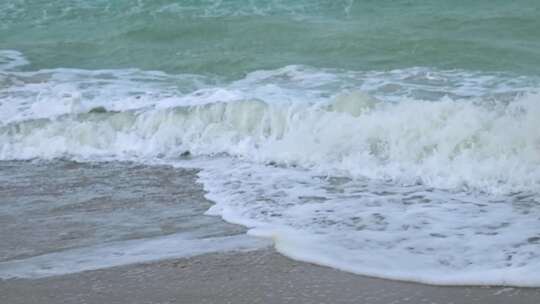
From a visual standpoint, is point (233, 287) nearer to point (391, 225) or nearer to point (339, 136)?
point (391, 225)

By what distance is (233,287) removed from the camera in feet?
13.2

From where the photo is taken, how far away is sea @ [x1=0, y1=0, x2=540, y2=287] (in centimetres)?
470

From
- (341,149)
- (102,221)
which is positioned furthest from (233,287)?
(341,149)

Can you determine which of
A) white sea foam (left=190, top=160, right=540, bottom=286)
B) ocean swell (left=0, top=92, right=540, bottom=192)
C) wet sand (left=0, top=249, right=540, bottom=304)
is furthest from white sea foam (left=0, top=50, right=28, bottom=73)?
wet sand (left=0, top=249, right=540, bottom=304)

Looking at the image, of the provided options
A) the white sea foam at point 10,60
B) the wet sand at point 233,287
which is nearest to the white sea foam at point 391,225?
the wet sand at point 233,287

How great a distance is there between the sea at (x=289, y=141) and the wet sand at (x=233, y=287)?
12cm

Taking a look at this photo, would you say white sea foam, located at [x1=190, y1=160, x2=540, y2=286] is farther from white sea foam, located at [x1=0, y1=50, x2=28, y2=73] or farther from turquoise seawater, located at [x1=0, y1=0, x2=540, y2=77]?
white sea foam, located at [x1=0, y1=50, x2=28, y2=73]

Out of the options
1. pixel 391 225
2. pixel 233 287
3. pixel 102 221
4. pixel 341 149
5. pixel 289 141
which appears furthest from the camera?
A: pixel 289 141

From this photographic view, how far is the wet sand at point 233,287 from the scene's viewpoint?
12.5ft

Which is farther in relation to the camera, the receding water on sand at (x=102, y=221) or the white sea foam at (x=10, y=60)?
the white sea foam at (x=10, y=60)

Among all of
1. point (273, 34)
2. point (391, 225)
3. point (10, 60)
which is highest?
point (273, 34)

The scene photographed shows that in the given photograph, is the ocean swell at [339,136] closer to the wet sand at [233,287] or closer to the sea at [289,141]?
the sea at [289,141]

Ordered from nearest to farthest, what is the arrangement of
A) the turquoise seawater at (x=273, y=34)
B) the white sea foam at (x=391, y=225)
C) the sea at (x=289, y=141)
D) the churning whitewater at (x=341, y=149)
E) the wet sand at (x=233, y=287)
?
the wet sand at (x=233, y=287) < the white sea foam at (x=391, y=225) < the churning whitewater at (x=341, y=149) < the sea at (x=289, y=141) < the turquoise seawater at (x=273, y=34)

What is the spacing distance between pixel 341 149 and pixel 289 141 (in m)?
0.55
